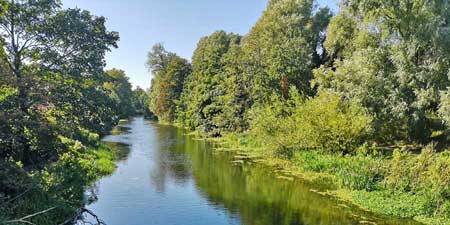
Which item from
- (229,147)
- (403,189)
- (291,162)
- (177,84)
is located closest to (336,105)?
(291,162)

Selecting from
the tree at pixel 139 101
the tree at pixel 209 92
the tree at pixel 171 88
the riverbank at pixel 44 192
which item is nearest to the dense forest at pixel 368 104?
the tree at pixel 209 92

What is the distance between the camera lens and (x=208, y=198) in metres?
18.4

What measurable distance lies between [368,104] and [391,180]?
9158 millimetres

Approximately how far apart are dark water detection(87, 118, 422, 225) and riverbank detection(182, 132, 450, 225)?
0.87 m

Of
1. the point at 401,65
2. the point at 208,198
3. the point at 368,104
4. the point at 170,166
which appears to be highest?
the point at 401,65

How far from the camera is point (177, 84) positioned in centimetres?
7319

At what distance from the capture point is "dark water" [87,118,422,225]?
15352 millimetres

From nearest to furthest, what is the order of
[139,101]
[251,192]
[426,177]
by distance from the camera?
[426,177]
[251,192]
[139,101]

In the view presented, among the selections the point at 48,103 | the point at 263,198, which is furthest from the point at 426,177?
the point at 48,103

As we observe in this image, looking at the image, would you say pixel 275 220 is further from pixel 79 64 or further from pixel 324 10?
pixel 324 10

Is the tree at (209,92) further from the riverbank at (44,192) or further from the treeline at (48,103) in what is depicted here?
the riverbank at (44,192)

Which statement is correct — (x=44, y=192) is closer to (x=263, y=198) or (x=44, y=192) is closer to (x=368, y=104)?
(x=263, y=198)

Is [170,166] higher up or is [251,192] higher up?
[170,166]

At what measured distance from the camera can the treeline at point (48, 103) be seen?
12633mm
